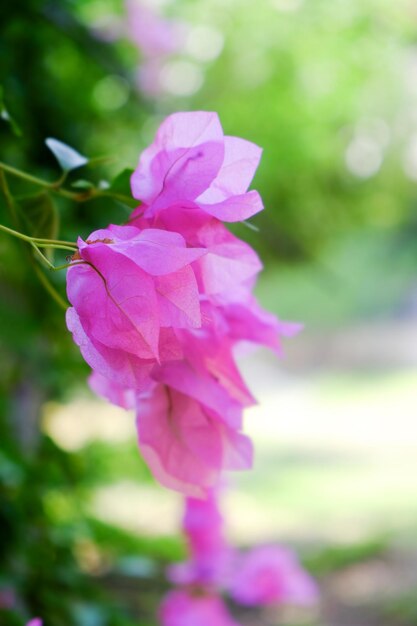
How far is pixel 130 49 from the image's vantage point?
104 centimetres

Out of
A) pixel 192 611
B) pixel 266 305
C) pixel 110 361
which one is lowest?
pixel 110 361

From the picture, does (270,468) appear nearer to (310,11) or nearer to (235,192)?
(310,11)

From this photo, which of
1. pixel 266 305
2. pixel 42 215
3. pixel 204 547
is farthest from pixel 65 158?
pixel 266 305

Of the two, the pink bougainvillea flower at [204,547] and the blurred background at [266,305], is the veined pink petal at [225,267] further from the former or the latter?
the pink bougainvillea flower at [204,547]

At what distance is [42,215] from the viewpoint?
22cm

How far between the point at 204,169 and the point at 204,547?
77cm

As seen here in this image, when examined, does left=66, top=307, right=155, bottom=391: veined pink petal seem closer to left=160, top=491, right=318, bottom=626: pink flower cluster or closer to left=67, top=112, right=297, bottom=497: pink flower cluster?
left=67, top=112, right=297, bottom=497: pink flower cluster

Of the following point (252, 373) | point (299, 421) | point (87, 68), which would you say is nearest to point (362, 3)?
point (87, 68)

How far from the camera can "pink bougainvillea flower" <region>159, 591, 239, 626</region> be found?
91 centimetres

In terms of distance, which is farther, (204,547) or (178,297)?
(204,547)

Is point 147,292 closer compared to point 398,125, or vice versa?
point 147,292

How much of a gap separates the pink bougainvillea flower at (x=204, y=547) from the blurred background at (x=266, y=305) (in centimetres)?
4

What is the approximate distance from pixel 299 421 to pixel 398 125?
1.32 metres

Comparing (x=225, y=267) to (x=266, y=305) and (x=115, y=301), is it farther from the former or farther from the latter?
(x=266, y=305)
